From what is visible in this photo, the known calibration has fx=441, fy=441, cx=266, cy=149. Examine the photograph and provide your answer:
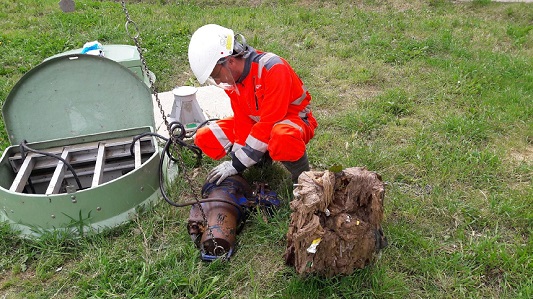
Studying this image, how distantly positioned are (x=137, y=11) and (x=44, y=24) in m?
1.50

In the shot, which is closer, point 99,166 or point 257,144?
point 257,144

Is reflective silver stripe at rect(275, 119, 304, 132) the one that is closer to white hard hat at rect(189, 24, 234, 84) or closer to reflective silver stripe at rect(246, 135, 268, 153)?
reflective silver stripe at rect(246, 135, 268, 153)

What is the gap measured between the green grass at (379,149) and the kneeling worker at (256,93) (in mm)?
465

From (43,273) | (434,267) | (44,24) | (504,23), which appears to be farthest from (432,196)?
(44,24)

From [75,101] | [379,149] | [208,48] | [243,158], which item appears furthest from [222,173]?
→ [379,149]

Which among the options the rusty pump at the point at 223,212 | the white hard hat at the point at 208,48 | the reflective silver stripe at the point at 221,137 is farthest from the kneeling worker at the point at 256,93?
the reflective silver stripe at the point at 221,137

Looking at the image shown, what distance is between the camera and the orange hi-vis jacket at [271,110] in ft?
9.27

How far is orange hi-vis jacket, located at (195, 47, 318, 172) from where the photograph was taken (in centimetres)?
282

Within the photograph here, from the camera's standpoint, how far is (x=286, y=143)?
281 cm

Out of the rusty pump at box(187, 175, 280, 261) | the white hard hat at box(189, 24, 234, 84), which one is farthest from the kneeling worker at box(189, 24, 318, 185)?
the rusty pump at box(187, 175, 280, 261)

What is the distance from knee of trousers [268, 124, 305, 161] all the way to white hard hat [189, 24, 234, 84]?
22.4 inches

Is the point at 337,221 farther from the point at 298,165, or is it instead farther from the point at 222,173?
the point at 222,173

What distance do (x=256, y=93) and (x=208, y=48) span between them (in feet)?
1.50

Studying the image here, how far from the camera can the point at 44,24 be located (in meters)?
7.10
